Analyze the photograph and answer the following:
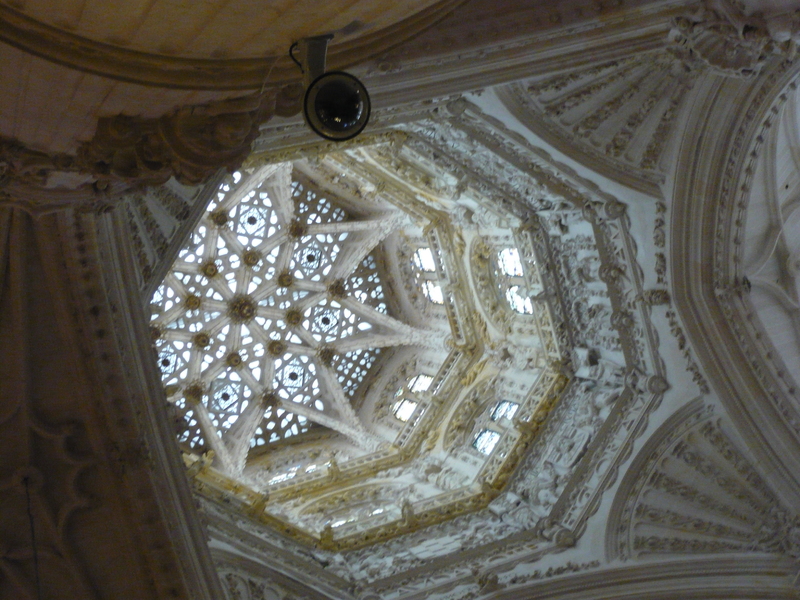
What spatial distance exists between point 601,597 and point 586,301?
417cm

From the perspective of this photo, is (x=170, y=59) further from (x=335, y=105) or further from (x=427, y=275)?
(x=427, y=275)

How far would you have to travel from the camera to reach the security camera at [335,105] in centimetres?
371

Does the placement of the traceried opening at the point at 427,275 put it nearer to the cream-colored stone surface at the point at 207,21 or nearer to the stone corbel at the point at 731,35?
the stone corbel at the point at 731,35

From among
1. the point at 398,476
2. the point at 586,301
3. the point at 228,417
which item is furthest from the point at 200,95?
the point at 228,417

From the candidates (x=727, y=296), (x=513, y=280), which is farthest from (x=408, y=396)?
(x=727, y=296)

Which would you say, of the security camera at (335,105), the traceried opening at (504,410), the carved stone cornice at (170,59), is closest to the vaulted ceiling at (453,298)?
the carved stone cornice at (170,59)

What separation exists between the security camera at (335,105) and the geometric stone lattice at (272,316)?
11501mm

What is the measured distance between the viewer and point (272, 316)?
16766 mm

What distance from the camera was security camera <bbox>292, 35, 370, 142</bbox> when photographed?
3.71 meters

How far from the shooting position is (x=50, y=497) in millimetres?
7746

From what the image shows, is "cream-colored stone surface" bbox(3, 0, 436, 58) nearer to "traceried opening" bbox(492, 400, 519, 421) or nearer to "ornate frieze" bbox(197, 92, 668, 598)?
"ornate frieze" bbox(197, 92, 668, 598)

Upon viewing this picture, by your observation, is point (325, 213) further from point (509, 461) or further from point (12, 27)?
point (12, 27)

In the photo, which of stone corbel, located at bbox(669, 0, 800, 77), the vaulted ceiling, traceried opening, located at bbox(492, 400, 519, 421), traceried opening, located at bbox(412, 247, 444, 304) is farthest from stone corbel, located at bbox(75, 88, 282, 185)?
traceried opening, located at bbox(412, 247, 444, 304)

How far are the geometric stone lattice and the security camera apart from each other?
1150 centimetres
